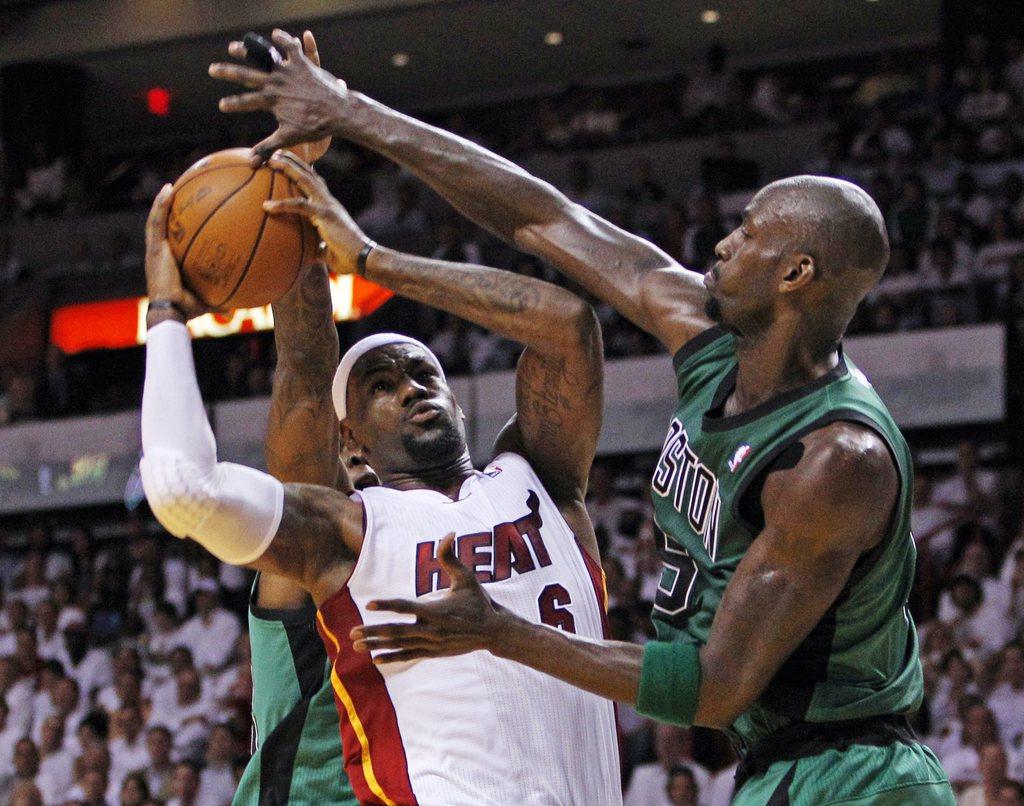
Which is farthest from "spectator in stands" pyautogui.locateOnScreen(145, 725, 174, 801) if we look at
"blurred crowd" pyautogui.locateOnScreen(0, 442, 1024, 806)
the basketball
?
the basketball

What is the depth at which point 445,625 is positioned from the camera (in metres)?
3.00

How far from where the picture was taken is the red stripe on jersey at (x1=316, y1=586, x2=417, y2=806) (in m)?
3.75

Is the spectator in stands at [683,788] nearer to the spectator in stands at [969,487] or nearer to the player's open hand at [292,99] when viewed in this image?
the spectator in stands at [969,487]

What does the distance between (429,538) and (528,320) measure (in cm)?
58

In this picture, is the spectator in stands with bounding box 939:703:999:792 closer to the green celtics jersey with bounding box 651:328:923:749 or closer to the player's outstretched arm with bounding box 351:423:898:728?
the green celtics jersey with bounding box 651:328:923:749

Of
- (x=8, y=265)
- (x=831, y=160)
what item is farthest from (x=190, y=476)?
(x=8, y=265)

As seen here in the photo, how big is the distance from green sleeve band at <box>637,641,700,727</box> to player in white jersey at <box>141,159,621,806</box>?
25.1 inches

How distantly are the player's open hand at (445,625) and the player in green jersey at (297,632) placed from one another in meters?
1.32

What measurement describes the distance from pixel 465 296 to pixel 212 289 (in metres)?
0.60

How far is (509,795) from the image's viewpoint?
3.66 m

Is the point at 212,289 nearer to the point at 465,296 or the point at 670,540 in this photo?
the point at 465,296

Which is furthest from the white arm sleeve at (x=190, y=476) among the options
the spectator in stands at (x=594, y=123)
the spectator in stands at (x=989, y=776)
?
the spectator in stands at (x=594, y=123)

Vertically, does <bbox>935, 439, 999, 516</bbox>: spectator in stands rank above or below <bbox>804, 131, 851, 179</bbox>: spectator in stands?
below

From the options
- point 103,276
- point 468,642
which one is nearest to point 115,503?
point 103,276
